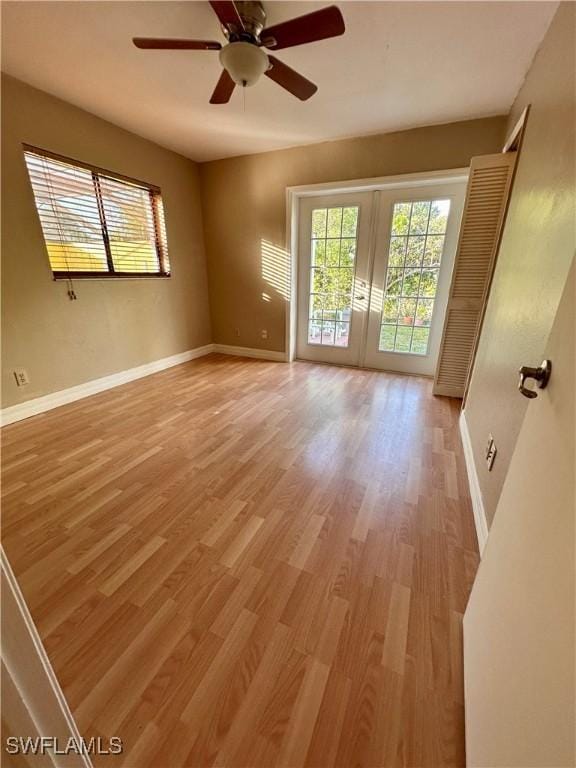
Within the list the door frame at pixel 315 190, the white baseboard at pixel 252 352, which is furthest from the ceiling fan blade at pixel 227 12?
the white baseboard at pixel 252 352

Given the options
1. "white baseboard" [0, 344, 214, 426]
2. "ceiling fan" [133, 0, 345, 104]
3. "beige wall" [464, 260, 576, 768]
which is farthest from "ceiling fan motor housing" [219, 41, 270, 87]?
"white baseboard" [0, 344, 214, 426]

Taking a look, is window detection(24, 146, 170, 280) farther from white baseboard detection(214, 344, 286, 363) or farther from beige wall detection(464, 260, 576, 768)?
beige wall detection(464, 260, 576, 768)

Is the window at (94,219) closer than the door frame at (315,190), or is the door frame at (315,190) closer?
the window at (94,219)

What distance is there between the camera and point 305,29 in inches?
59.0

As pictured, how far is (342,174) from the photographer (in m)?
3.28

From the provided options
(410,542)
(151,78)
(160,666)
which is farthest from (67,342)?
(410,542)

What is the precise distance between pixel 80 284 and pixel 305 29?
2596 millimetres

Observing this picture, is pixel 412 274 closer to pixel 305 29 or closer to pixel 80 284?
pixel 305 29

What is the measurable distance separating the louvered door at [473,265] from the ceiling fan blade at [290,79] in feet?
4.65

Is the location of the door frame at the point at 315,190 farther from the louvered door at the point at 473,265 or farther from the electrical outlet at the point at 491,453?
the electrical outlet at the point at 491,453

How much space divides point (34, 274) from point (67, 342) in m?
0.62

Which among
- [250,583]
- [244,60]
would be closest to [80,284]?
[244,60]

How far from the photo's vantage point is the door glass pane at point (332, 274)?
358 centimetres

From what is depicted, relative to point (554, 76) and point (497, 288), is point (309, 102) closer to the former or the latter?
point (554, 76)
